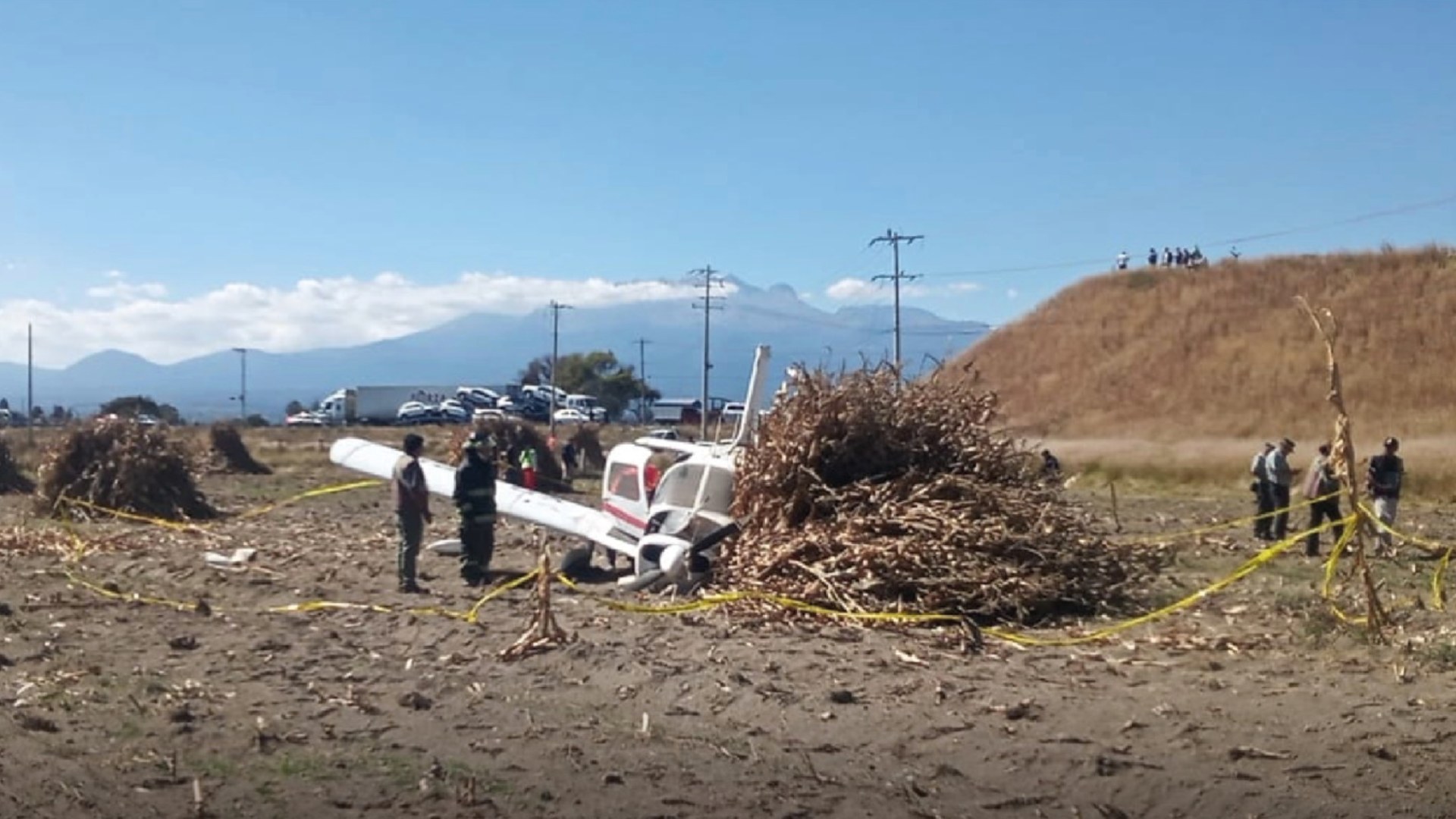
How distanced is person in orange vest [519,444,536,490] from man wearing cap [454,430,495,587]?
16717mm

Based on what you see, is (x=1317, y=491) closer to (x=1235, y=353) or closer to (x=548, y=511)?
(x=548, y=511)

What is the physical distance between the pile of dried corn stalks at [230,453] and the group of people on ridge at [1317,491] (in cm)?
2936

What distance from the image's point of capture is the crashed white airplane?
15.8 m

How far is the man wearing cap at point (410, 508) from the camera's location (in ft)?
51.6

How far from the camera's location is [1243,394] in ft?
246

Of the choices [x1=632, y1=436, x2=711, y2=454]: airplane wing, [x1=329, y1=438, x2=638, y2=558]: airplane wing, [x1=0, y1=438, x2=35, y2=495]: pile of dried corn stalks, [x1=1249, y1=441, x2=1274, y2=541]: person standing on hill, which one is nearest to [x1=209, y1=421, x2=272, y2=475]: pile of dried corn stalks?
[x1=0, y1=438, x2=35, y2=495]: pile of dried corn stalks

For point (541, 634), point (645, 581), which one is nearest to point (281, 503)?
point (645, 581)

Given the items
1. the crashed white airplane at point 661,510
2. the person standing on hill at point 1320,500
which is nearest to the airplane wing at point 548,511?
the crashed white airplane at point 661,510

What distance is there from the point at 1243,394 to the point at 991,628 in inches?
2572

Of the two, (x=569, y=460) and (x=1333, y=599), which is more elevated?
(x=1333, y=599)

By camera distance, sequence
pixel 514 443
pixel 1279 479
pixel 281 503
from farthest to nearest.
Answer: pixel 514 443, pixel 281 503, pixel 1279 479

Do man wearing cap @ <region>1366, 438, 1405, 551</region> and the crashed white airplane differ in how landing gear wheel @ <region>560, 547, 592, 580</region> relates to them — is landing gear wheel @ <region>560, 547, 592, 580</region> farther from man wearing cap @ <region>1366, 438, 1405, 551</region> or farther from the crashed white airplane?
man wearing cap @ <region>1366, 438, 1405, 551</region>

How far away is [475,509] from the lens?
16359 mm

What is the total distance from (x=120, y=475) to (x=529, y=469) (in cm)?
1052
